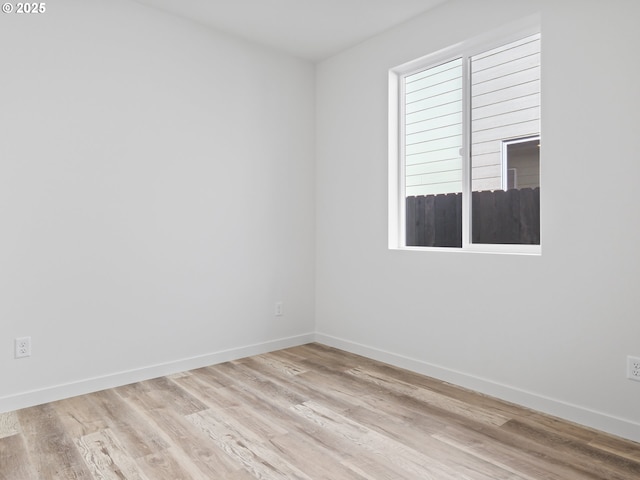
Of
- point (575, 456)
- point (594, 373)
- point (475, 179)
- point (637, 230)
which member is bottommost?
point (575, 456)

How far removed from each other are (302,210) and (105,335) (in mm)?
1862

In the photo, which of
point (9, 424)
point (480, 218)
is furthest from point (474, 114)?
point (9, 424)

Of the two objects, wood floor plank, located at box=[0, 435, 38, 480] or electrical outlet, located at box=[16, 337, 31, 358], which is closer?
wood floor plank, located at box=[0, 435, 38, 480]

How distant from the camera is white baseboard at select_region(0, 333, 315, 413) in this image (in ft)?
8.13

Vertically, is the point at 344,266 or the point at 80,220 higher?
the point at 80,220

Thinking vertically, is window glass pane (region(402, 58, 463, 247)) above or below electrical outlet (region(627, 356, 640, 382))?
above

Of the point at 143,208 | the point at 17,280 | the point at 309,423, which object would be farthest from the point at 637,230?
the point at 17,280

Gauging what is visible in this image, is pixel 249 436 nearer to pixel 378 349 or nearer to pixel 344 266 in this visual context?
pixel 378 349

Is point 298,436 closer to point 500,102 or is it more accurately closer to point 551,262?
point 551,262

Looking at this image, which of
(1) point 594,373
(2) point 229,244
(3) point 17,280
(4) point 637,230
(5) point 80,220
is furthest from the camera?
(2) point 229,244

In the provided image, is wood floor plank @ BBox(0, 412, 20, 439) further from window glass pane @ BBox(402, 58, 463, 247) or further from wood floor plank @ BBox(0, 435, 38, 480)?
window glass pane @ BBox(402, 58, 463, 247)

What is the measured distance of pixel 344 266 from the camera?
12.2ft

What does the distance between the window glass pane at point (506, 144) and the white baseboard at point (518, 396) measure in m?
0.89

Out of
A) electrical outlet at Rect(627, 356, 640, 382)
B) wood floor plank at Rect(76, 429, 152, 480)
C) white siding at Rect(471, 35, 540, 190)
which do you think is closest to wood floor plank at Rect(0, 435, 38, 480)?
wood floor plank at Rect(76, 429, 152, 480)
